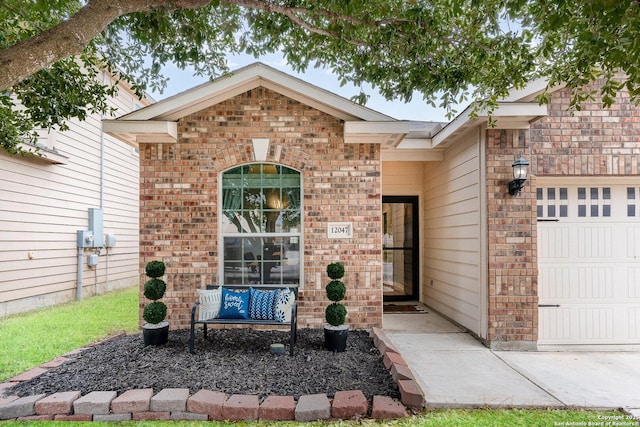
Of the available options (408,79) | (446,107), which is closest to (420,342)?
(446,107)

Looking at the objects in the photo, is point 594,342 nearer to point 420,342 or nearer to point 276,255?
point 420,342

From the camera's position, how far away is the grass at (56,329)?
4.54m

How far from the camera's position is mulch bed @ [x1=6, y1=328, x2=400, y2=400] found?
3.56 metres

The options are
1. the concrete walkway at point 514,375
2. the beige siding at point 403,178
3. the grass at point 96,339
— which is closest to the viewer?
the grass at point 96,339

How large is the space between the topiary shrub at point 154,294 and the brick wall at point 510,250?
14.2 ft

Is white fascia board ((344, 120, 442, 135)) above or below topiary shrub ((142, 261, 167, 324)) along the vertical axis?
above

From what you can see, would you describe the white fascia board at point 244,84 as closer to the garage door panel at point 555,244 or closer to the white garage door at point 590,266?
the garage door panel at point 555,244

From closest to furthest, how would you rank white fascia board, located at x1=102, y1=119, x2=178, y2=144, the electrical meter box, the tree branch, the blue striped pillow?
1. the tree branch
2. the blue striped pillow
3. white fascia board, located at x1=102, y1=119, x2=178, y2=144
4. the electrical meter box

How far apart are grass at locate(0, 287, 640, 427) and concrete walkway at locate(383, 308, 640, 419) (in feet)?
0.50

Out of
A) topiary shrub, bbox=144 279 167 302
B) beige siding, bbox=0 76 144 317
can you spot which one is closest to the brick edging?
topiary shrub, bbox=144 279 167 302

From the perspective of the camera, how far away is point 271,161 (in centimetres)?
555

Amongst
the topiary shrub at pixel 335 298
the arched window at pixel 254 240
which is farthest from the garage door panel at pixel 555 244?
the arched window at pixel 254 240

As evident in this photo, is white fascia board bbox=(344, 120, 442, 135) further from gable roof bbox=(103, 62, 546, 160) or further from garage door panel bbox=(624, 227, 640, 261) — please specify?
garage door panel bbox=(624, 227, 640, 261)

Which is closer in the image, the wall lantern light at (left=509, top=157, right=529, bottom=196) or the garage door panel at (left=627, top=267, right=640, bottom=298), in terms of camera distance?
the wall lantern light at (left=509, top=157, right=529, bottom=196)
